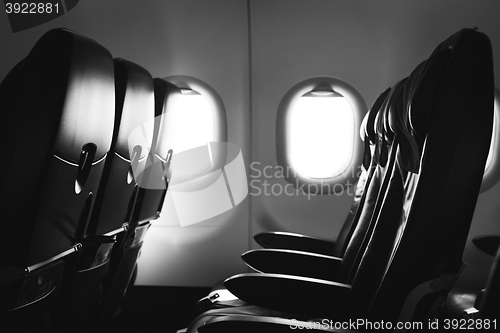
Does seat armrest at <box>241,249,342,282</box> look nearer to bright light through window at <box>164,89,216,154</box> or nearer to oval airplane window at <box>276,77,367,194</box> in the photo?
oval airplane window at <box>276,77,367,194</box>

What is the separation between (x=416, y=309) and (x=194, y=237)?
2725mm

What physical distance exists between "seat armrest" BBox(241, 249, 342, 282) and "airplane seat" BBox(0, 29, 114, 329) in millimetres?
916

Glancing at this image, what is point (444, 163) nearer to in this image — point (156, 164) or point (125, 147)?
point (125, 147)

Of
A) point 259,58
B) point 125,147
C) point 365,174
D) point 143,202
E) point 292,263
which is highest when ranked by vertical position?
point 259,58

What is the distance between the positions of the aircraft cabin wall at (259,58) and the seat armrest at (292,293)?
7.32 feet

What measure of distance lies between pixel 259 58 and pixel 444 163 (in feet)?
8.69

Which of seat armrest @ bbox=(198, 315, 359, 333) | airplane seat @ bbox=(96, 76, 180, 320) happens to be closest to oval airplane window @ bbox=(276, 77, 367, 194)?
airplane seat @ bbox=(96, 76, 180, 320)

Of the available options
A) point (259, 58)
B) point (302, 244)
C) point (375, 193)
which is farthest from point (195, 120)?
point (375, 193)

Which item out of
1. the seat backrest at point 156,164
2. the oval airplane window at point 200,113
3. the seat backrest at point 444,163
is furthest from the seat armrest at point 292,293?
the oval airplane window at point 200,113

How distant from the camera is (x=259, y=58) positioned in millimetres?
3561

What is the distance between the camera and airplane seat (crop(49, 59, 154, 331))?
155 centimetres

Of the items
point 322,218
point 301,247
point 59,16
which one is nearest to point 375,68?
point 322,218

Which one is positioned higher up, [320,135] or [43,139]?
[320,135]

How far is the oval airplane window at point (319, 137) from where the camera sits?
11.6 ft
